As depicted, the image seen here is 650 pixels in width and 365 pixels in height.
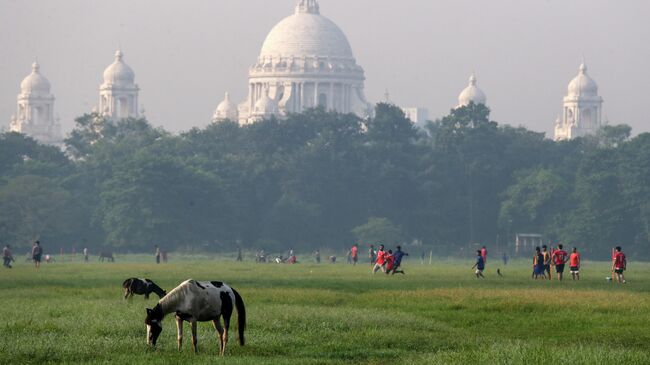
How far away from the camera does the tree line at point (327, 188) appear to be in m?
118

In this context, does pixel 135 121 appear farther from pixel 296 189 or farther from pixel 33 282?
pixel 33 282

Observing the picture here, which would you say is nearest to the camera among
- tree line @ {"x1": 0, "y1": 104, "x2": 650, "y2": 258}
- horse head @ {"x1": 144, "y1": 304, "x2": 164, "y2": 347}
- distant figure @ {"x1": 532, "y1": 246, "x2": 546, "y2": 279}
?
horse head @ {"x1": 144, "y1": 304, "x2": 164, "y2": 347}

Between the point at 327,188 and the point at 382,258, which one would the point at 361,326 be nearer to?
the point at 382,258

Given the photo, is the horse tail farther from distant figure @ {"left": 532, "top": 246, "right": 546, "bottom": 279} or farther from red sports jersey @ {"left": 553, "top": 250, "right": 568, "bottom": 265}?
distant figure @ {"left": 532, "top": 246, "right": 546, "bottom": 279}

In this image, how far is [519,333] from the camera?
31.5 meters

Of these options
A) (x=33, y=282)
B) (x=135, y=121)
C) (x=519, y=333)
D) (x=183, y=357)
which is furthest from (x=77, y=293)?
(x=135, y=121)

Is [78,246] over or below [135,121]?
below

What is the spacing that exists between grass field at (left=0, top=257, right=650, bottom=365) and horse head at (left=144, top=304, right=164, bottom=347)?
0.86 feet

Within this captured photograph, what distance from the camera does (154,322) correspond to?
2647 centimetres

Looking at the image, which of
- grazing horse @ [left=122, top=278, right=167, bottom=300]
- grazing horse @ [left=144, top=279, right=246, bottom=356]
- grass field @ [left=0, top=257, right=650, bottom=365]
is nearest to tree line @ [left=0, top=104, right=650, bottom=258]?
grass field @ [left=0, top=257, right=650, bottom=365]

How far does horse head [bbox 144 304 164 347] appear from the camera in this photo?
26391mm

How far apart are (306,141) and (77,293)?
357 ft

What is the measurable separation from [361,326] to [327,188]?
105 meters

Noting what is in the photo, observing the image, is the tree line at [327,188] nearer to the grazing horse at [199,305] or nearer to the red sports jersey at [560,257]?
the red sports jersey at [560,257]
